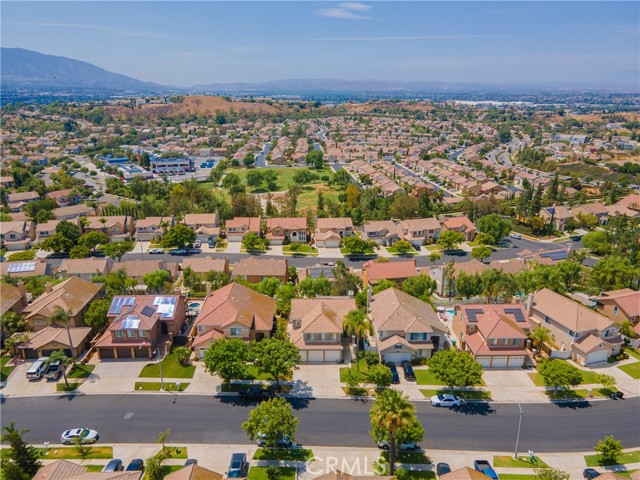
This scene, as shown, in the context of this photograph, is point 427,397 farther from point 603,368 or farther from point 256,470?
point 603,368

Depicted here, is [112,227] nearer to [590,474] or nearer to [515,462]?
[515,462]

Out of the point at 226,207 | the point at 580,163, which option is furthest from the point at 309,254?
the point at 580,163

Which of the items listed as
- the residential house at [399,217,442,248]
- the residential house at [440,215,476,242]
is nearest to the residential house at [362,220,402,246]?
the residential house at [399,217,442,248]

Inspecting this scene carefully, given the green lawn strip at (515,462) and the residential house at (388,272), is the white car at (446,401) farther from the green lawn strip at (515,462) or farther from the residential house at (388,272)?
the residential house at (388,272)

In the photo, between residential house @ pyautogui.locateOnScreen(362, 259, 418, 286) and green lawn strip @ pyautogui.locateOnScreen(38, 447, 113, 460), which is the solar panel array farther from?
residential house @ pyautogui.locateOnScreen(362, 259, 418, 286)

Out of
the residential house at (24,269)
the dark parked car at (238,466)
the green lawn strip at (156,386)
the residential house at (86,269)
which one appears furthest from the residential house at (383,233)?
the dark parked car at (238,466)

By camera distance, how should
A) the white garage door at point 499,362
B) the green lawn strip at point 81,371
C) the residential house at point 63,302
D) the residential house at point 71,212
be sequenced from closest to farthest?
the green lawn strip at point 81,371, the white garage door at point 499,362, the residential house at point 63,302, the residential house at point 71,212
